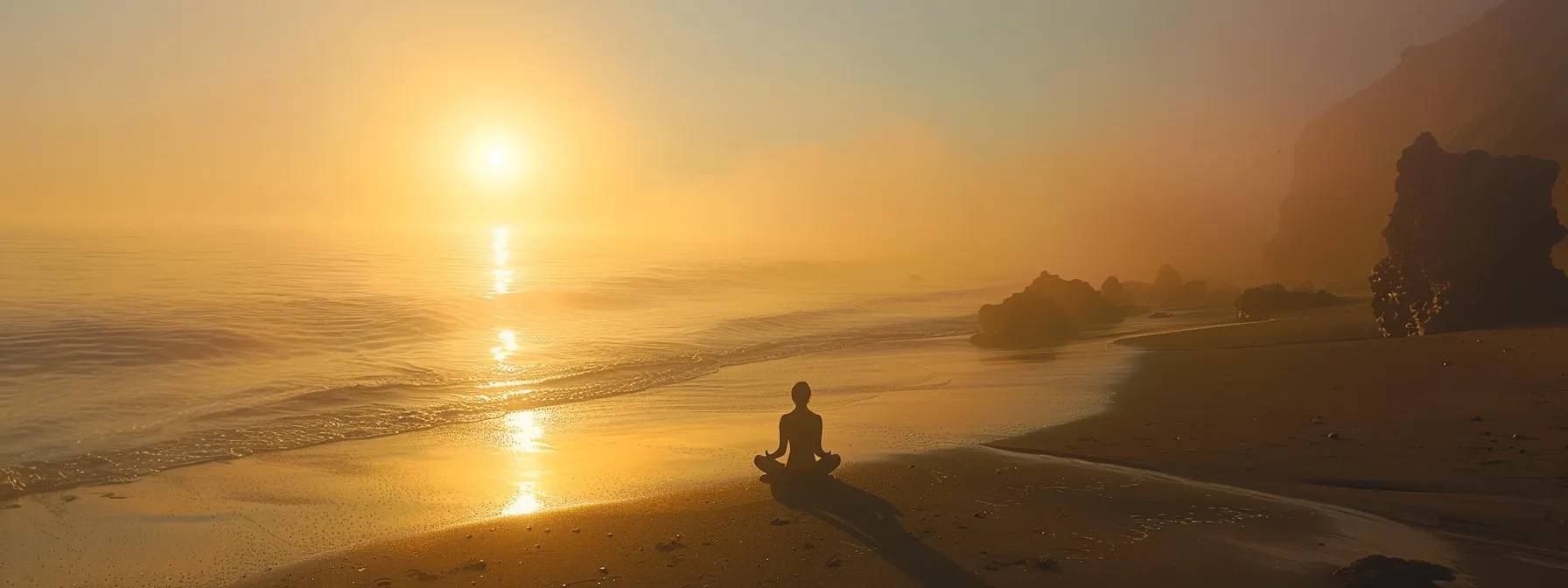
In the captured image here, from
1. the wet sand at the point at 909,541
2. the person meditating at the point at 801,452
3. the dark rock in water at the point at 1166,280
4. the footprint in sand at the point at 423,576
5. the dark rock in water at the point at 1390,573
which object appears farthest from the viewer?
the dark rock in water at the point at 1166,280

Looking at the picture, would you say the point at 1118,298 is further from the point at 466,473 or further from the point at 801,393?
the point at 466,473

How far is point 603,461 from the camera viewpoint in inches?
553

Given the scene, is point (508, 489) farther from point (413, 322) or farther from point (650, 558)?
point (413, 322)

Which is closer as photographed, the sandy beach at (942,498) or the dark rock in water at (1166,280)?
the sandy beach at (942,498)

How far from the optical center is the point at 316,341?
32.7m

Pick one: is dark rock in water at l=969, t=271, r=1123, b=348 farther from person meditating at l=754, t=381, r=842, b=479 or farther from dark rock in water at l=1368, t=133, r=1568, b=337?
person meditating at l=754, t=381, r=842, b=479

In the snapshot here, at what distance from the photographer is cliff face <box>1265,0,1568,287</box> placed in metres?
42.7

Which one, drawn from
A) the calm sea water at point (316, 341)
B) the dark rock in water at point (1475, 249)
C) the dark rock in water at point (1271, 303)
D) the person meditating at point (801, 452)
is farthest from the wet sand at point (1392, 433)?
the dark rock in water at point (1271, 303)

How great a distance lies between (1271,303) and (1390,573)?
101ft

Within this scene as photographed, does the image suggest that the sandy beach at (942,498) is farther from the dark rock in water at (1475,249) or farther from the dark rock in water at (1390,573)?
the dark rock in water at (1475,249)

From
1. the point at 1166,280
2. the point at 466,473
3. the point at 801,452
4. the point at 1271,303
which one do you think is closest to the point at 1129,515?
the point at 801,452

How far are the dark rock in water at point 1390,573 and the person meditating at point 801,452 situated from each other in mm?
5667

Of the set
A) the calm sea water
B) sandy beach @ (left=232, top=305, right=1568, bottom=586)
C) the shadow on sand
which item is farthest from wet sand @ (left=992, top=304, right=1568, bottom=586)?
the calm sea water

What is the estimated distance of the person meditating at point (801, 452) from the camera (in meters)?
11.0
